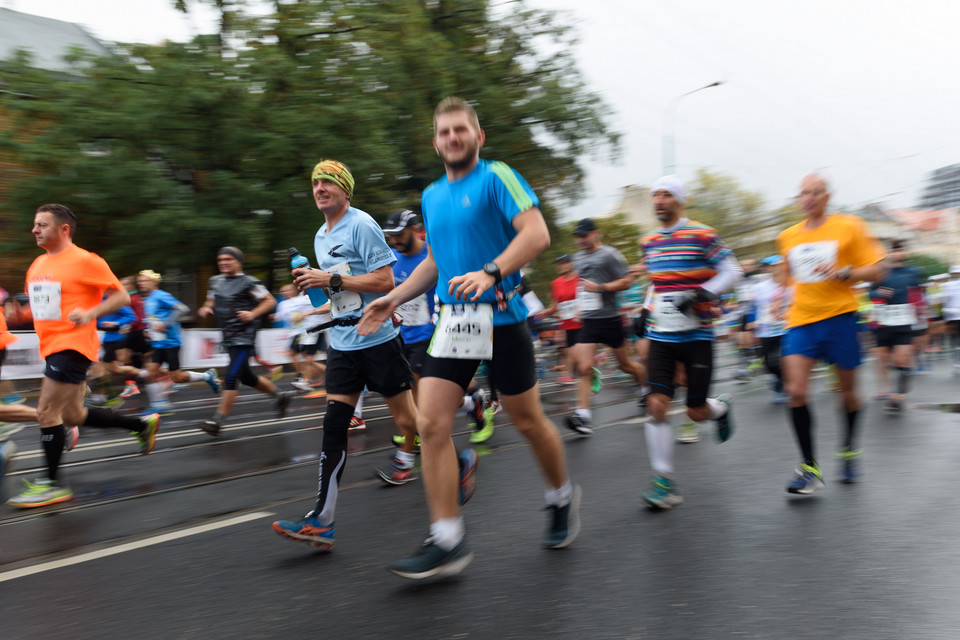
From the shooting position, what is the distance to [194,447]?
8031 mm

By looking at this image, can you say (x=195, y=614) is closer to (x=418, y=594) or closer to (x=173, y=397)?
(x=418, y=594)

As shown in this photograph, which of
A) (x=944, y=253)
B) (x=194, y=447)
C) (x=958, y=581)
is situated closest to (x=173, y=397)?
(x=194, y=447)

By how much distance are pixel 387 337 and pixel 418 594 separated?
1.55m

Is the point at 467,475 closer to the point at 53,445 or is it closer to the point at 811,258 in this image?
the point at 811,258

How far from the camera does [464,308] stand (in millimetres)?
3688

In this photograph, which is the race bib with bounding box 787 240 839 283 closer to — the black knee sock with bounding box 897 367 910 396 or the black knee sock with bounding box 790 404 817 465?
the black knee sock with bounding box 790 404 817 465

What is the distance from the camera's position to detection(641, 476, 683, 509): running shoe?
4941mm

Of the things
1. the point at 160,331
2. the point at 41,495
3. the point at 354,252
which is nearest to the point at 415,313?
the point at 354,252

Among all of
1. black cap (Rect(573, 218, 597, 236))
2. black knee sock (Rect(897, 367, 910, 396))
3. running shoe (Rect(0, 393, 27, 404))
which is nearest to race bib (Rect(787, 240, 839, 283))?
black cap (Rect(573, 218, 597, 236))

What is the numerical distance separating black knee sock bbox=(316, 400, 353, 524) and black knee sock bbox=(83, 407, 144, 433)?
2.69 meters

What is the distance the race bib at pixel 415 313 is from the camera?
7.08 m

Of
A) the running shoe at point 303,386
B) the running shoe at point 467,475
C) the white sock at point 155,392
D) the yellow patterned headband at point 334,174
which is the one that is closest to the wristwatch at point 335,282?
the yellow patterned headband at point 334,174

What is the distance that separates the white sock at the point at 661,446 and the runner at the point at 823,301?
87 cm

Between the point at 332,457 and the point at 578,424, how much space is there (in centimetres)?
400
